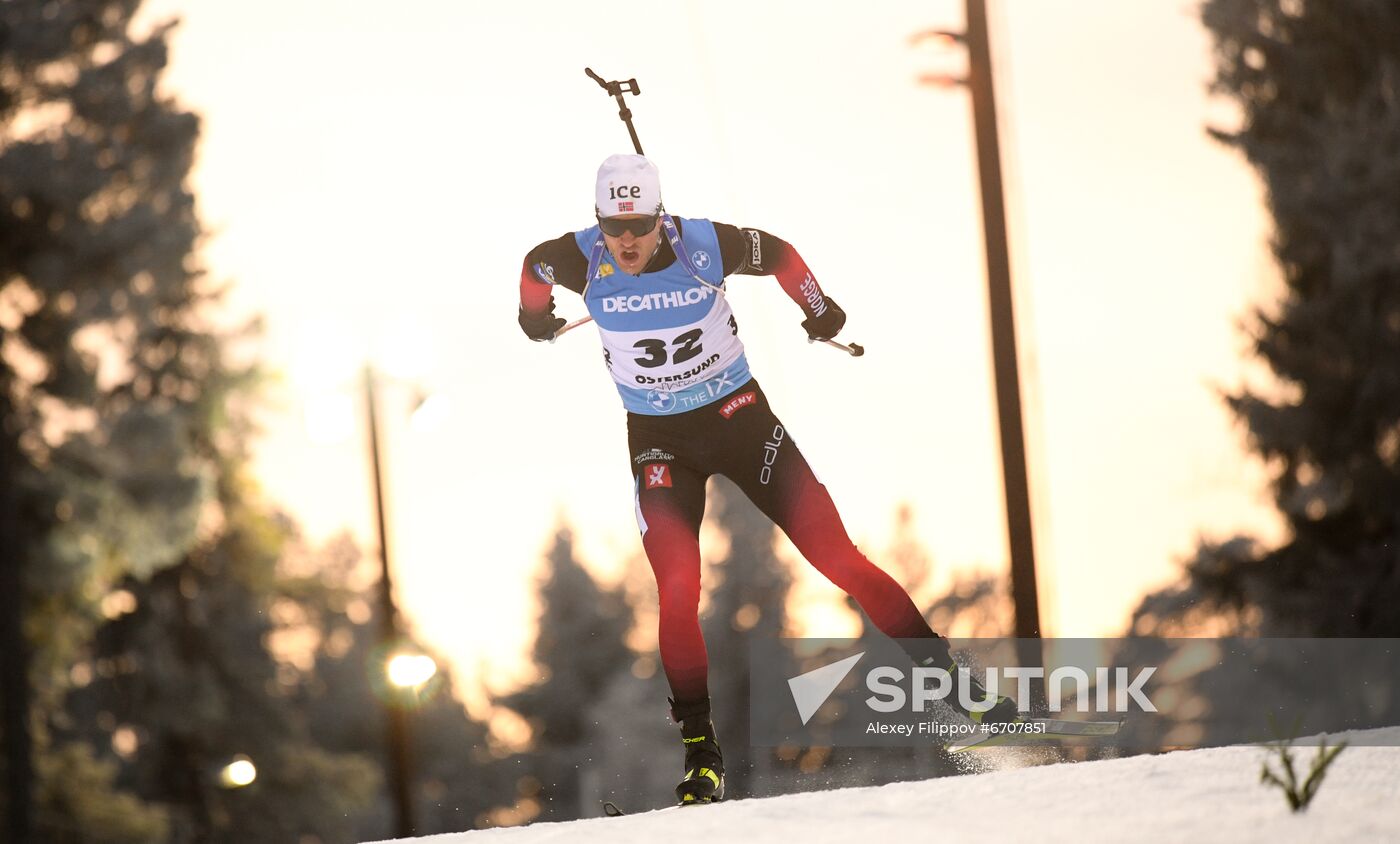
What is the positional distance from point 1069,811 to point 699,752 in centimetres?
165

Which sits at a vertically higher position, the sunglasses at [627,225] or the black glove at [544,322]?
the sunglasses at [627,225]

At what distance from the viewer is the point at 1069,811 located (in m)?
5.71

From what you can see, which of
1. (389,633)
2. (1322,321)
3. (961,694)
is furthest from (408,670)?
(1322,321)

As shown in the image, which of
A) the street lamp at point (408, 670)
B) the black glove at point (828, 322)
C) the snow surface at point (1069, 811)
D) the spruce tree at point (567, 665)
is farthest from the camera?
the spruce tree at point (567, 665)

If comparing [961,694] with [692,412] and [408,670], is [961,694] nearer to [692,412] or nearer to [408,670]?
[692,412]

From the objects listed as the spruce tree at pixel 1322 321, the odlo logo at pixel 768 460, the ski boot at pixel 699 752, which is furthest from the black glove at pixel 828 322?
the spruce tree at pixel 1322 321

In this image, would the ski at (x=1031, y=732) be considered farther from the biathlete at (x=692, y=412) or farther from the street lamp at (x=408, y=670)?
the street lamp at (x=408, y=670)

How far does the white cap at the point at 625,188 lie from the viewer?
655cm

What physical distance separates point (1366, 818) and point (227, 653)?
1051 inches

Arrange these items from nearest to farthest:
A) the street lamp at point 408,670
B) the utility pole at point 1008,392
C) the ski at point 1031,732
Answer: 1. the ski at point 1031,732
2. the utility pole at point 1008,392
3. the street lamp at point 408,670

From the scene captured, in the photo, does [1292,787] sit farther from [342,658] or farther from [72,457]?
[342,658]

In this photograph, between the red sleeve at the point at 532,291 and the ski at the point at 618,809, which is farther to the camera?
the red sleeve at the point at 532,291

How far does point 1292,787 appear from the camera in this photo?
17.6 ft

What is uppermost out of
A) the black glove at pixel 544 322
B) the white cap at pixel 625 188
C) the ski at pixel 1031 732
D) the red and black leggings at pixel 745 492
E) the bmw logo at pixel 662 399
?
the white cap at pixel 625 188
